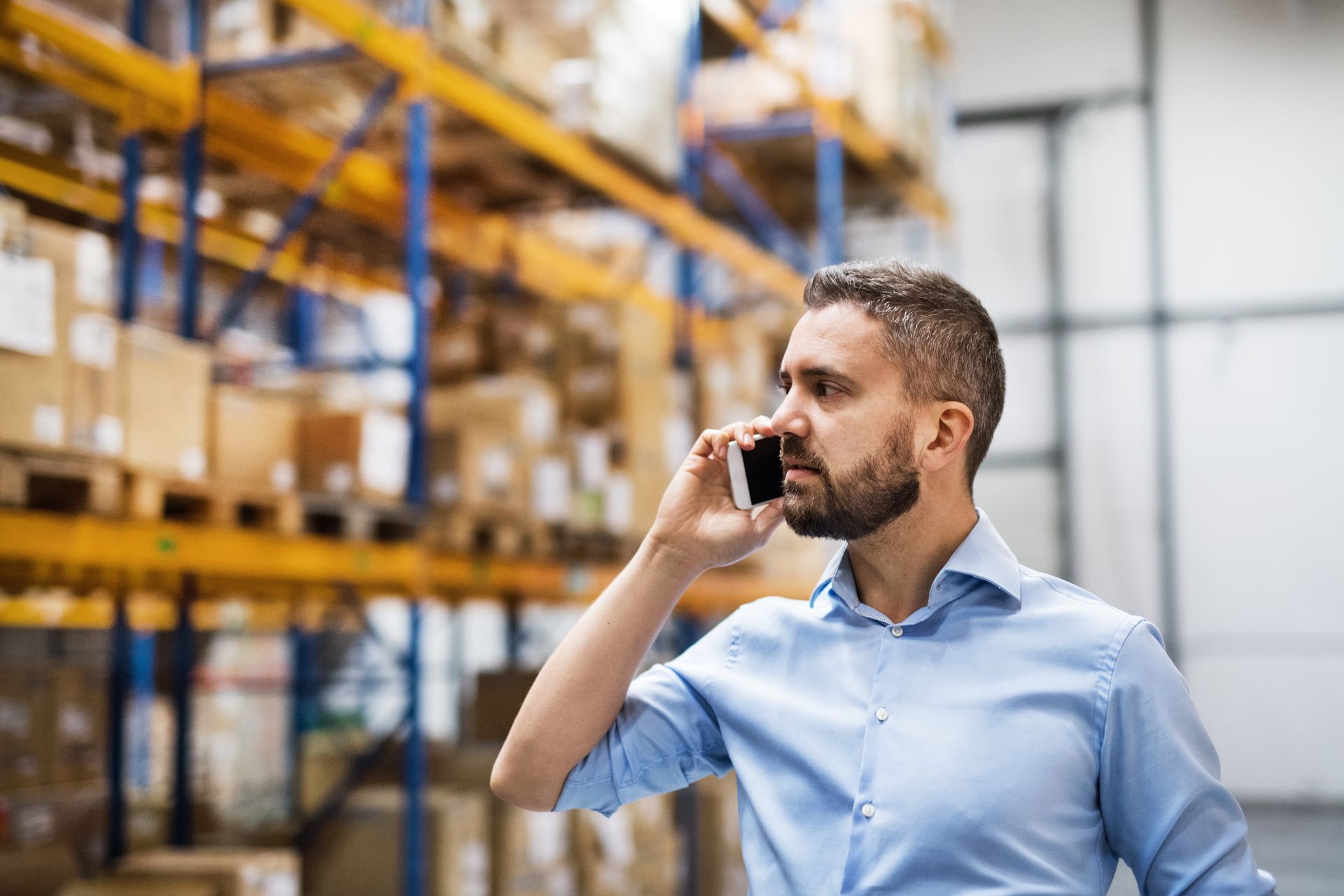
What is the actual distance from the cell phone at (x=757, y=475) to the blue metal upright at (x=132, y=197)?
11.7 ft

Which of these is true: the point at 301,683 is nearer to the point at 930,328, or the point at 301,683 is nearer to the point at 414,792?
the point at 414,792

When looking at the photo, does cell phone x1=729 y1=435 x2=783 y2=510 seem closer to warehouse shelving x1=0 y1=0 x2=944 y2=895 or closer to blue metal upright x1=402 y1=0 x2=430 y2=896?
warehouse shelving x1=0 y1=0 x2=944 y2=895

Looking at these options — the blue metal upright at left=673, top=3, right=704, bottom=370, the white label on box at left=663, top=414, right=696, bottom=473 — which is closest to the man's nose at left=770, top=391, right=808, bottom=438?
the white label on box at left=663, top=414, right=696, bottom=473

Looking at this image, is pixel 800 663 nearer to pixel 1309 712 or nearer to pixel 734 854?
pixel 734 854

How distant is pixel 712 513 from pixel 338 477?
9.74ft

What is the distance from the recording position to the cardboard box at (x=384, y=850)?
4988 mm

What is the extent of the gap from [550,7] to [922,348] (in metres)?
5.06

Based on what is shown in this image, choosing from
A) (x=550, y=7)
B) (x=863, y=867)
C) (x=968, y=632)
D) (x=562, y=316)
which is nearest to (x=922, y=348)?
(x=968, y=632)

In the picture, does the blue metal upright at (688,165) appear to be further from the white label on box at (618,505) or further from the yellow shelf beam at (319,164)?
the white label on box at (618,505)

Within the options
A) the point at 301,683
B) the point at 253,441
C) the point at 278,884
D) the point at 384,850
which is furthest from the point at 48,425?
the point at 301,683

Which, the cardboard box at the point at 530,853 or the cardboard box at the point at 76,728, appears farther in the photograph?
the cardboard box at the point at 530,853

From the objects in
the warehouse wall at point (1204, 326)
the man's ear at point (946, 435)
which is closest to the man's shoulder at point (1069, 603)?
the man's ear at point (946, 435)

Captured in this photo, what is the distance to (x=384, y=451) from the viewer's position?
190 inches

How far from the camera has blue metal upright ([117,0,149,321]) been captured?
477cm
